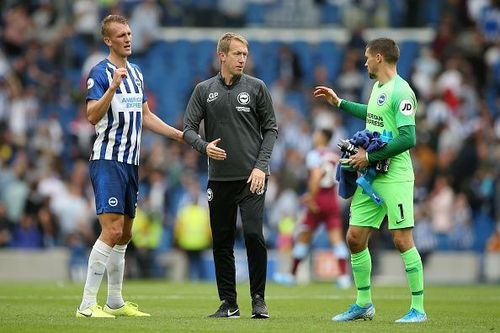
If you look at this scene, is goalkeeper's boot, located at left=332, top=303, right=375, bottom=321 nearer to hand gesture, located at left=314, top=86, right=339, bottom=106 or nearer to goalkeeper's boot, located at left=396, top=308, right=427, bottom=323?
goalkeeper's boot, located at left=396, top=308, right=427, bottom=323

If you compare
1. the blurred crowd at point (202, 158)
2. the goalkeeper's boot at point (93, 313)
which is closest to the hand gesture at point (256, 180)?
the goalkeeper's boot at point (93, 313)

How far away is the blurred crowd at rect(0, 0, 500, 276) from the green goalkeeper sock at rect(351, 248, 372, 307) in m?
10.1

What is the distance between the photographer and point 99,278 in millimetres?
11125

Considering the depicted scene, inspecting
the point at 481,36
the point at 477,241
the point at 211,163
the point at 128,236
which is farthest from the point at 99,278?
the point at 481,36

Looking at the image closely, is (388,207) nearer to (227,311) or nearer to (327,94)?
(327,94)

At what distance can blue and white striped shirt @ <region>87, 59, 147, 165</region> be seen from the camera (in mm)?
11219

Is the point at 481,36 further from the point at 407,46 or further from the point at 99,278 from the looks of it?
the point at 99,278

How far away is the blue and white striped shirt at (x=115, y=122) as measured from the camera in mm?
11219

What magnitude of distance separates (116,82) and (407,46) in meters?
19.4

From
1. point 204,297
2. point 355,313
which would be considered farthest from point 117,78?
point 204,297

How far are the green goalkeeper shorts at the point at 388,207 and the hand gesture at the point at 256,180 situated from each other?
2.87 feet

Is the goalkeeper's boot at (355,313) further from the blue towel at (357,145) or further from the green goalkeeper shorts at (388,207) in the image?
the blue towel at (357,145)

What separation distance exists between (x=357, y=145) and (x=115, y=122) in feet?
7.44

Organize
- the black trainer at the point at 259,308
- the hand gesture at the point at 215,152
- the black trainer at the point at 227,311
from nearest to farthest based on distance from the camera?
the hand gesture at the point at 215,152 < the black trainer at the point at 259,308 < the black trainer at the point at 227,311
